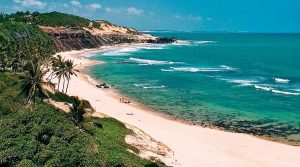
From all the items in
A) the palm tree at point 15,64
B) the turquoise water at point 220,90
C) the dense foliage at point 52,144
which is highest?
the palm tree at point 15,64

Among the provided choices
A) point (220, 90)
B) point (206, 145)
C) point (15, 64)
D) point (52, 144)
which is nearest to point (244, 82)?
point (220, 90)

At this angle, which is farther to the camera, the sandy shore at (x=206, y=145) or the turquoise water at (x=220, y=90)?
the turquoise water at (x=220, y=90)

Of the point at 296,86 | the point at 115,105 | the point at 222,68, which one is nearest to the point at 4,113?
the point at 115,105

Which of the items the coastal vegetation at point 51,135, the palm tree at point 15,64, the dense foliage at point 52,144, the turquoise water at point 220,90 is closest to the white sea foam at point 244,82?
the turquoise water at point 220,90

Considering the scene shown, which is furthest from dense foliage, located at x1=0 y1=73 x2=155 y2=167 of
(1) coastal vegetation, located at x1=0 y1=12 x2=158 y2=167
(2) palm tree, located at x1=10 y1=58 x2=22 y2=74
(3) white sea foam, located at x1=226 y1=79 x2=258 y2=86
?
(3) white sea foam, located at x1=226 y1=79 x2=258 y2=86

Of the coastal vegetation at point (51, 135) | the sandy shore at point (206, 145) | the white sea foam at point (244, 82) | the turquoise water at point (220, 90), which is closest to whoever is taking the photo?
the coastal vegetation at point (51, 135)

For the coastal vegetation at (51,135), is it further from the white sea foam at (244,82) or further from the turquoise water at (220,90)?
the white sea foam at (244,82)
